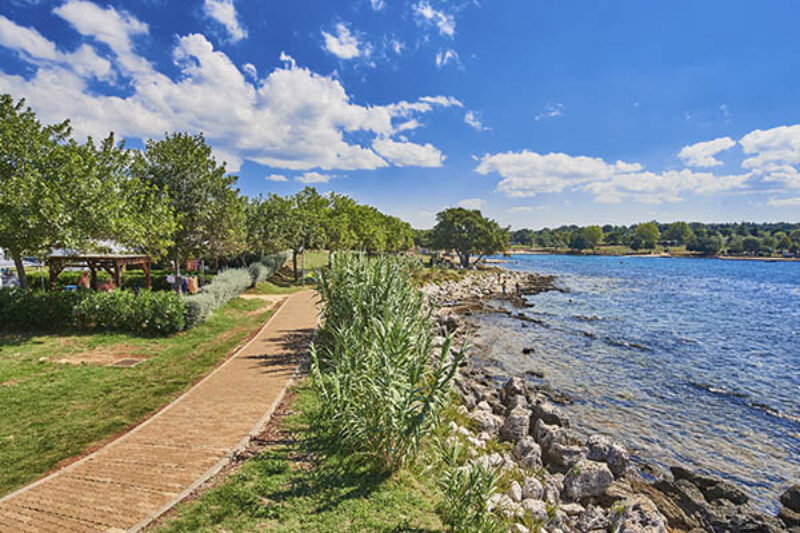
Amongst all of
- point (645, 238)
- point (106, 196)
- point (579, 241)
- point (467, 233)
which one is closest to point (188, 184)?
point (106, 196)

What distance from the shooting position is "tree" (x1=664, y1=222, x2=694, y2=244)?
17662 centimetres

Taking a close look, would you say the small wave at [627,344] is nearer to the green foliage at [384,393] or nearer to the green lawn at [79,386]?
the green foliage at [384,393]

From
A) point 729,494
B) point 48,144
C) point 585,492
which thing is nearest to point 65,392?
point 48,144

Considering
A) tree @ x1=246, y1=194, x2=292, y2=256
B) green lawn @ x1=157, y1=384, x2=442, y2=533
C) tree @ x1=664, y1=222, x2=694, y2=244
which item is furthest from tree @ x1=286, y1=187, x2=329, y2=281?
tree @ x1=664, y1=222, x2=694, y2=244

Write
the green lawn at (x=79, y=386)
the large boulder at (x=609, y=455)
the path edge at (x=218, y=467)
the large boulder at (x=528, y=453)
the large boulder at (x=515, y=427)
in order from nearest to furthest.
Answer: the path edge at (x=218, y=467) < the green lawn at (x=79, y=386) < the large boulder at (x=528, y=453) < the large boulder at (x=609, y=455) < the large boulder at (x=515, y=427)

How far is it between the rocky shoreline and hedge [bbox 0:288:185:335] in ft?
36.8

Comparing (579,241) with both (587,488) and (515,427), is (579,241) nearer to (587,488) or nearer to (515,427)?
(515,427)

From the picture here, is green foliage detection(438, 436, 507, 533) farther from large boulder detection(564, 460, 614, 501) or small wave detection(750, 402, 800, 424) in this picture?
small wave detection(750, 402, 800, 424)

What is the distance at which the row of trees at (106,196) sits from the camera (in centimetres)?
1180

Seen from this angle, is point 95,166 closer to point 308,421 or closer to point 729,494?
point 308,421

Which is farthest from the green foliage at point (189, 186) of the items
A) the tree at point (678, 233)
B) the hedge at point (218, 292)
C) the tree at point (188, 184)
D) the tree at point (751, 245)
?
the tree at point (678, 233)

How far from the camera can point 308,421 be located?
7559mm

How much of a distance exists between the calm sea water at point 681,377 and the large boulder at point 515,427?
8.71 feet

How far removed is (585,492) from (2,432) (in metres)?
11.6
